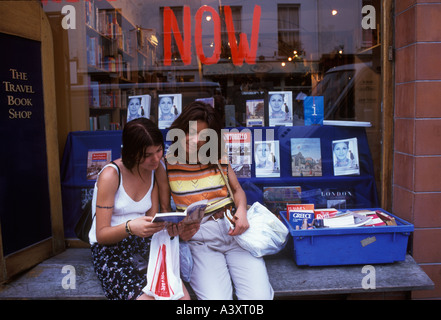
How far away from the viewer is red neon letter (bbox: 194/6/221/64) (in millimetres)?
3619

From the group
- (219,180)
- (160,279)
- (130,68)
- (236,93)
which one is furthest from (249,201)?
(130,68)

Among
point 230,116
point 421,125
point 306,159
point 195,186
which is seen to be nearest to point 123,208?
point 195,186

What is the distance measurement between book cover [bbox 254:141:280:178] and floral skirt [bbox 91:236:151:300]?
122 cm

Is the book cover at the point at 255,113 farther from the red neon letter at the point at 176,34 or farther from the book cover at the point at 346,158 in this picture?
the red neon letter at the point at 176,34

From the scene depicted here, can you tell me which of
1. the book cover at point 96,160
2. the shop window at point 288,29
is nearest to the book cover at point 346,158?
the shop window at point 288,29

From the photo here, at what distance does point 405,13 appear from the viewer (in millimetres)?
2605

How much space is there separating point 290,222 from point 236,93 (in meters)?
1.39

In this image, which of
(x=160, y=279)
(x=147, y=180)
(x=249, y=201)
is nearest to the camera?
(x=160, y=279)

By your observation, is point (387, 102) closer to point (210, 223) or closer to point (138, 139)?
point (210, 223)

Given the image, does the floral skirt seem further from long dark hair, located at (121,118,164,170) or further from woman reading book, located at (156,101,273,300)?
long dark hair, located at (121,118,164,170)

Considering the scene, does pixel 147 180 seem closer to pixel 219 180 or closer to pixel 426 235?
pixel 219 180

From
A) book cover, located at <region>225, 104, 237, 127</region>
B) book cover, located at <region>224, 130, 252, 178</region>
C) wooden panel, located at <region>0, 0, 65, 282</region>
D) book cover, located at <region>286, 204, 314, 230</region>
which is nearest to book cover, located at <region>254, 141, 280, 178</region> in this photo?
book cover, located at <region>224, 130, 252, 178</region>

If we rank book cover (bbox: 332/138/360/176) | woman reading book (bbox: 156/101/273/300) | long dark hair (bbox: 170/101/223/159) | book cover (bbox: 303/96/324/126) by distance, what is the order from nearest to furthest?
woman reading book (bbox: 156/101/273/300)
long dark hair (bbox: 170/101/223/159)
book cover (bbox: 332/138/360/176)
book cover (bbox: 303/96/324/126)

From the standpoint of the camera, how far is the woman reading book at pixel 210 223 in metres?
2.03
